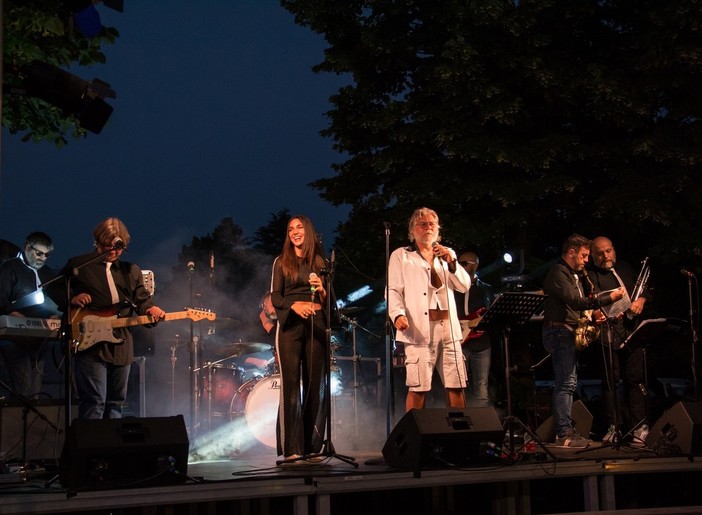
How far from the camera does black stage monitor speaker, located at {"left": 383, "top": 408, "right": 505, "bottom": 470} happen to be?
654 centimetres

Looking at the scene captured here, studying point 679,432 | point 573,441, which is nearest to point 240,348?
point 573,441

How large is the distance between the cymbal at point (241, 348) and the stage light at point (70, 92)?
5.42 meters

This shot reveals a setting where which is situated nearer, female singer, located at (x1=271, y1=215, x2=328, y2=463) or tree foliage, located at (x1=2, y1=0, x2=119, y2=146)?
female singer, located at (x1=271, y1=215, x2=328, y2=463)

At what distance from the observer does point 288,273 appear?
7.24 m

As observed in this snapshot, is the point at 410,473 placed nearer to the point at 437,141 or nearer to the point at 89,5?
the point at 89,5

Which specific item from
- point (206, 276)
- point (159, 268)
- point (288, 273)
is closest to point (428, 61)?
point (206, 276)

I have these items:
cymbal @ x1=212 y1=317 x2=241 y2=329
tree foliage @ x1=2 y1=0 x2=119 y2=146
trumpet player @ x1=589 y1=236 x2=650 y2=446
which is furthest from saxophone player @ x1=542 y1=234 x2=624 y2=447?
tree foliage @ x1=2 y1=0 x2=119 y2=146

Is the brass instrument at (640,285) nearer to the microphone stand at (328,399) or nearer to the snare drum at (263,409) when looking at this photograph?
the microphone stand at (328,399)

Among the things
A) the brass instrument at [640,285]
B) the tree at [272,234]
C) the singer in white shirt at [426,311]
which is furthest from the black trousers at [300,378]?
the tree at [272,234]

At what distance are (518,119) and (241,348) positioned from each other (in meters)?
6.88

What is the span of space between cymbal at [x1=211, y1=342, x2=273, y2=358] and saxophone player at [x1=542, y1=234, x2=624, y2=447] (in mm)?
4265

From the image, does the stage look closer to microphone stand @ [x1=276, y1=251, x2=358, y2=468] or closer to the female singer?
microphone stand @ [x1=276, y1=251, x2=358, y2=468]

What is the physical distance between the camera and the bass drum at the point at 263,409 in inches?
415

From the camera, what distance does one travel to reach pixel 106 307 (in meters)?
7.28
